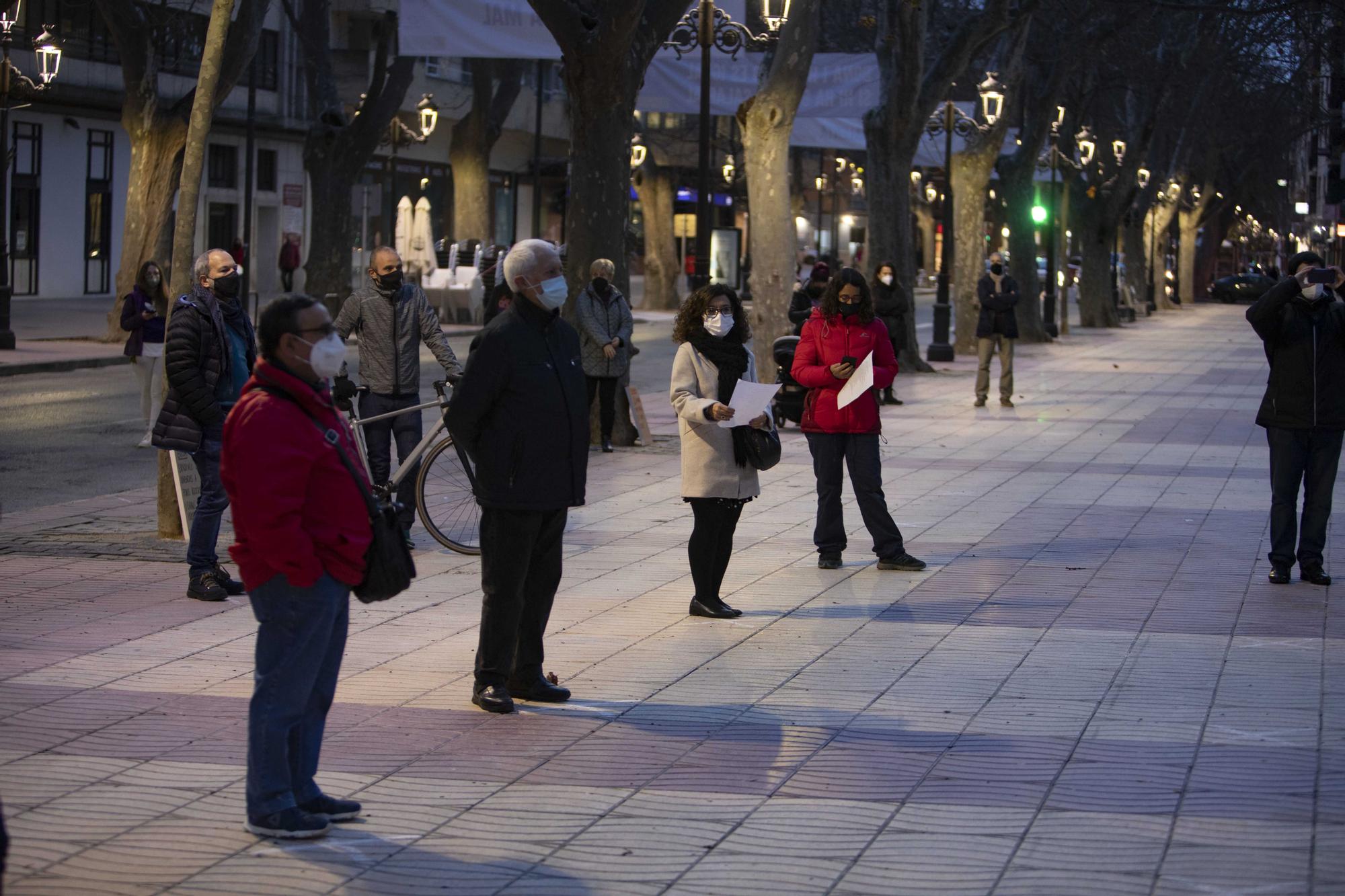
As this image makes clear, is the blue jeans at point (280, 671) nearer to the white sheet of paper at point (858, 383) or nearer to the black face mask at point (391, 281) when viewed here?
the white sheet of paper at point (858, 383)

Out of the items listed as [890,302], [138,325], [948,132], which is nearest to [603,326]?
[138,325]

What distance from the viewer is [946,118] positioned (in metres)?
31.6

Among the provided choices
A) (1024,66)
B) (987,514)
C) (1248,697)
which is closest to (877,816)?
(1248,697)

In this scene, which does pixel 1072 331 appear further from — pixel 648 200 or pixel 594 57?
pixel 594 57

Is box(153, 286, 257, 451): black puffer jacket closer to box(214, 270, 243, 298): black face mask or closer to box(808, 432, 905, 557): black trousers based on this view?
box(214, 270, 243, 298): black face mask

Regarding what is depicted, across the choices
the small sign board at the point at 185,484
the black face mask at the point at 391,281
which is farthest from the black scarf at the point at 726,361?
the small sign board at the point at 185,484

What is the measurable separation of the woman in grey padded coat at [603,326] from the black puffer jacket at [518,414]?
29.6 ft

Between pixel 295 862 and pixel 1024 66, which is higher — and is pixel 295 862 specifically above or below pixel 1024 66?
below

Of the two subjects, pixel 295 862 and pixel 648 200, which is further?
pixel 648 200

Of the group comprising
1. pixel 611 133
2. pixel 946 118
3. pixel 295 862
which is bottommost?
pixel 295 862

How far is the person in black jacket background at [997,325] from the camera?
22297 millimetres

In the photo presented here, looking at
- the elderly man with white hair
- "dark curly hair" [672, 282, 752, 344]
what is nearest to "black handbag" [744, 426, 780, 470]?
"dark curly hair" [672, 282, 752, 344]

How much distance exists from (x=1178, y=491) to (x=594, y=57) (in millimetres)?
6411

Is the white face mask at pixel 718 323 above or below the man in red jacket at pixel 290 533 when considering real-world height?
above
